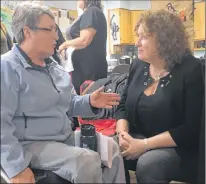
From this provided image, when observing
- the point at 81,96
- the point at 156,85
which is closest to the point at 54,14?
the point at 81,96

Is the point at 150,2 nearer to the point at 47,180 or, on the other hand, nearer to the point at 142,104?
the point at 142,104

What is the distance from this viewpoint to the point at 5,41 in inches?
33.9

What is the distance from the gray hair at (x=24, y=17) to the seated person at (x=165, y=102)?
35cm

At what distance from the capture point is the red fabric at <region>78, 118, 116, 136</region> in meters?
1.08

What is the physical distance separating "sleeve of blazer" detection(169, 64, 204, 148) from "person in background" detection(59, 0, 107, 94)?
285mm

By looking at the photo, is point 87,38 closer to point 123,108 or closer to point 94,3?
point 94,3

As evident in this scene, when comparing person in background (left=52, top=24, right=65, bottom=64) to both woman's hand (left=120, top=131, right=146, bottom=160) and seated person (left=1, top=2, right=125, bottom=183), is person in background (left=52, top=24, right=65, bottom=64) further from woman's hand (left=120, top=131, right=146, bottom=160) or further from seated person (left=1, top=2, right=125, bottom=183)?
woman's hand (left=120, top=131, right=146, bottom=160)

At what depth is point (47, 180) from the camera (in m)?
0.89

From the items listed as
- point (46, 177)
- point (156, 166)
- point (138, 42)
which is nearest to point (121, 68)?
point (138, 42)

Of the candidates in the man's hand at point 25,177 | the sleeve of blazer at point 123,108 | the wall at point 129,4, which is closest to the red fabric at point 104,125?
the sleeve of blazer at point 123,108

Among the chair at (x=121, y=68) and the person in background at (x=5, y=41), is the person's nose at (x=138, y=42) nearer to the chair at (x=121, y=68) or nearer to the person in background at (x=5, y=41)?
the chair at (x=121, y=68)

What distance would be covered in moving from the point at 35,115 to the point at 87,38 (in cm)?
29

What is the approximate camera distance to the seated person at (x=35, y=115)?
0.83 meters

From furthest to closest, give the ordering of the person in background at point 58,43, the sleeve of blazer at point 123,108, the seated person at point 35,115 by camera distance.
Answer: the sleeve of blazer at point 123,108 → the person in background at point 58,43 → the seated person at point 35,115
